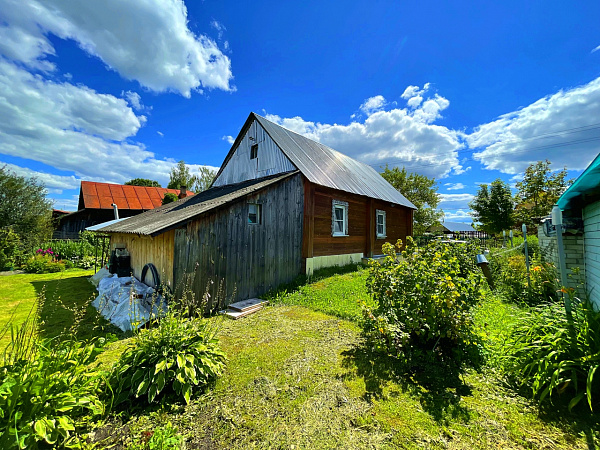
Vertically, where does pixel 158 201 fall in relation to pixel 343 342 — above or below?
above

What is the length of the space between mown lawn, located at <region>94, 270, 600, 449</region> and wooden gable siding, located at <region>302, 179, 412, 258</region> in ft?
18.9

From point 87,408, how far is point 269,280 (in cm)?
539

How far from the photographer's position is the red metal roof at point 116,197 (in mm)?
21641

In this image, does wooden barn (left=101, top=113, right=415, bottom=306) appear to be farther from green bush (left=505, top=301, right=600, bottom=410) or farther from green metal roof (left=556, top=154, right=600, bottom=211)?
green metal roof (left=556, top=154, right=600, bottom=211)

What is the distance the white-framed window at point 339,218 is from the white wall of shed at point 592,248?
7.25 meters

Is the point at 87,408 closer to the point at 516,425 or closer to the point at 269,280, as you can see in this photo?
the point at 516,425

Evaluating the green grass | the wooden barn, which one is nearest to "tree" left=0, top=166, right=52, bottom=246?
the green grass

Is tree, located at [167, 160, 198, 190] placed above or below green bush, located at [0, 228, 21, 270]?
above

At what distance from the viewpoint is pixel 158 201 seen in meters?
25.1

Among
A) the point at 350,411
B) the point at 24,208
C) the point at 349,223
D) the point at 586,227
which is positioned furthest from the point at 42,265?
the point at 586,227

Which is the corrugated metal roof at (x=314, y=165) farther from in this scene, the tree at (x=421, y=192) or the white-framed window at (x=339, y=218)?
the tree at (x=421, y=192)

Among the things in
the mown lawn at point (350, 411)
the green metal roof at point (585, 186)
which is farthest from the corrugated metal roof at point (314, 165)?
the mown lawn at point (350, 411)

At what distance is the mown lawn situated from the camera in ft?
7.54

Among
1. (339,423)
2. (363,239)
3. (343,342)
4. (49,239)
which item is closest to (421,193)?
(363,239)
